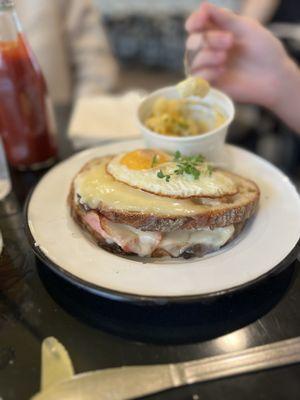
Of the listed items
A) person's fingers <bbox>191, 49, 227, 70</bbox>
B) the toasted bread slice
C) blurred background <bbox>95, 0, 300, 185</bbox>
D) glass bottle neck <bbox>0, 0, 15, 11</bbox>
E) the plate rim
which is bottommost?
blurred background <bbox>95, 0, 300, 185</bbox>

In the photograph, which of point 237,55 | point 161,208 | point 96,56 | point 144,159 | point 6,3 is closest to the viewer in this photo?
point 161,208

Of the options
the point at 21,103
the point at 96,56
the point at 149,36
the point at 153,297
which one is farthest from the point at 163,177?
the point at 149,36

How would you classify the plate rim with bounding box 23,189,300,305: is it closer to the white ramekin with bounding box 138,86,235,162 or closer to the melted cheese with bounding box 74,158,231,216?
the melted cheese with bounding box 74,158,231,216

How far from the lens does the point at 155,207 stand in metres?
0.85

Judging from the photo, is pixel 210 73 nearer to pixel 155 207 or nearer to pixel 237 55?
pixel 237 55

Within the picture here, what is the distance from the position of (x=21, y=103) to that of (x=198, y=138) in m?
0.50

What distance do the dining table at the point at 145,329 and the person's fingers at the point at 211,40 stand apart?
718 mm

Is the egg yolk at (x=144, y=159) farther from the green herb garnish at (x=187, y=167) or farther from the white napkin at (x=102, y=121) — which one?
the white napkin at (x=102, y=121)

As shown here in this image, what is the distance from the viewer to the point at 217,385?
67 centimetres

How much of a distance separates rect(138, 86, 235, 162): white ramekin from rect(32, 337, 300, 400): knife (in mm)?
505

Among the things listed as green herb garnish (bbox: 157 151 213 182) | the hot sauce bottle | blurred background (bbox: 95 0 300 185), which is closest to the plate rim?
green herb garnish (bbox: 157 151 213 182)

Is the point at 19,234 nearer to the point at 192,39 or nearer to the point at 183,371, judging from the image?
the point at 183,371

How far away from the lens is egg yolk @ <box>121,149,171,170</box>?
0.94 metres

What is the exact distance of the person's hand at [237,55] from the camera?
1275 millimetres
